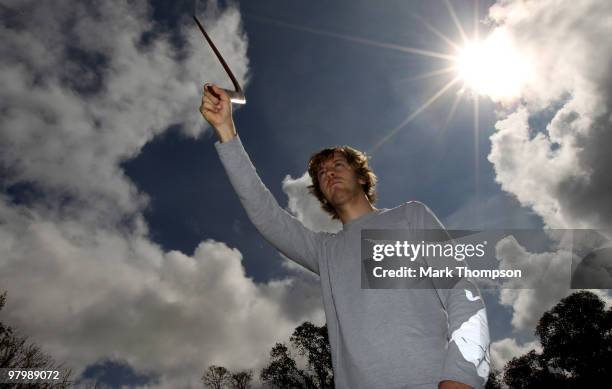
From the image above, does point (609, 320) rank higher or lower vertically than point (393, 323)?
higher

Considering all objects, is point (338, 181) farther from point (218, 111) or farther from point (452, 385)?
point (452, 385)

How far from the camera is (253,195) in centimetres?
268

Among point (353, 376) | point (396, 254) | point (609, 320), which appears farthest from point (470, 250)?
point (609, 320)

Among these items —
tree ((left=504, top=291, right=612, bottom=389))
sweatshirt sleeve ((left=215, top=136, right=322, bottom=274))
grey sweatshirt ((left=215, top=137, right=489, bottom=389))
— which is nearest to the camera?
grey sweatshirt ((left=215, top=137, right=489, bottom=389))

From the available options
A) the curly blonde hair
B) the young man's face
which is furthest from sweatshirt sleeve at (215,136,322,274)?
the curly blonde hair

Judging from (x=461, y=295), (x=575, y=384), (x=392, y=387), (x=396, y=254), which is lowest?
(x=392, y=387)

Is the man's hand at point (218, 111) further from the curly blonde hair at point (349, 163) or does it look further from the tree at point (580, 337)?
the tree at point (580, 337)

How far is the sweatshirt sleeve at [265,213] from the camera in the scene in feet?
8.56

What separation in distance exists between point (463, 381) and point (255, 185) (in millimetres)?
1721

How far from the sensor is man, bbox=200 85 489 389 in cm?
178

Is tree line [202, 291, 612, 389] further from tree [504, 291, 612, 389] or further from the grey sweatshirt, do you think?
the grey sweatshirt

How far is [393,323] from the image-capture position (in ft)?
6.57

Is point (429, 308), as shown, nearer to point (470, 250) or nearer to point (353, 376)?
point (353, 376)

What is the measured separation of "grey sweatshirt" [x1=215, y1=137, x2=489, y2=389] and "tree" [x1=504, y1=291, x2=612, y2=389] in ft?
155
